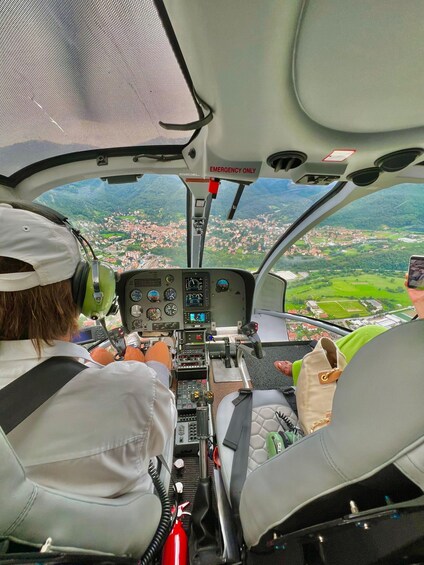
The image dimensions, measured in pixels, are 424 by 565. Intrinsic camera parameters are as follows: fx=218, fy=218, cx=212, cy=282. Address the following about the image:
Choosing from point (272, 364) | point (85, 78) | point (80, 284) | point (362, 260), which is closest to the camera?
point (80, 284)

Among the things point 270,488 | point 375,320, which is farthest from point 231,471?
point 375,320

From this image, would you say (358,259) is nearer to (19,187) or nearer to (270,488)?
(270,488)

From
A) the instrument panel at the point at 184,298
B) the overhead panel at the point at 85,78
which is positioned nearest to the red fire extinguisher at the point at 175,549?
the instrument panel at the point at 184,298

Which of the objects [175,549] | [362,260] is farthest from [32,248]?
[362,260]

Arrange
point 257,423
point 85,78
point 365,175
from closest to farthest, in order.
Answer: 1. point 85,78
2. point 257,423
3. point 365,175

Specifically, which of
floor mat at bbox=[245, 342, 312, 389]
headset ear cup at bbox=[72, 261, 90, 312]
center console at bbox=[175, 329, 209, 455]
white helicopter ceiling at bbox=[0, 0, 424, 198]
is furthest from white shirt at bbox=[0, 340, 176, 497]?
floor mat at bbox=[245, 342, 312, 389]

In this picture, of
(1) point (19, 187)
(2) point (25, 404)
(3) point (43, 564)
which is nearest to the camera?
(3) point (43, 564)

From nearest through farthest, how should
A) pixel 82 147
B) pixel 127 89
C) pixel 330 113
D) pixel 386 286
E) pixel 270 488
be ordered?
pixel 270 488 < pixel 330 113 < pixel 127 89 < pixel 82 147 < pixel 386 286

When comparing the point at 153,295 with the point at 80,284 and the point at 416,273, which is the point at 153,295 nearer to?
the point at 80,284
